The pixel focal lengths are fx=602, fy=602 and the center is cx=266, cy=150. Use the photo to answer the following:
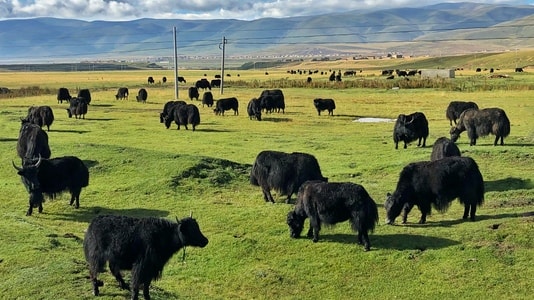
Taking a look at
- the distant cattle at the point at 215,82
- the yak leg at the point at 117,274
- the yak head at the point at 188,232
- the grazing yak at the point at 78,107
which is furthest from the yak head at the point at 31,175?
the distant cattle at the point at 215,82

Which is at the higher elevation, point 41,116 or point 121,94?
point 121,94

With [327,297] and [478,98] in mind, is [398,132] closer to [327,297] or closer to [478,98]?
[327,297]

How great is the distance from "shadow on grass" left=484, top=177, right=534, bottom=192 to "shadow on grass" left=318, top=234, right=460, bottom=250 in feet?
16.3

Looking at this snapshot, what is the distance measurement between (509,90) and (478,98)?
6317 millimetres

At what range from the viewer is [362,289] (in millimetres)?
9750

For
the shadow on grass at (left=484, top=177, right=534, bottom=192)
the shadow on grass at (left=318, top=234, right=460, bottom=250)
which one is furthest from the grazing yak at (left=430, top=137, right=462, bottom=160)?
the shadow on grass at (left=318, top=234, right=460, bottom=250)

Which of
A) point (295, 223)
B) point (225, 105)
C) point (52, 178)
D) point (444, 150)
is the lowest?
point (295, 223)

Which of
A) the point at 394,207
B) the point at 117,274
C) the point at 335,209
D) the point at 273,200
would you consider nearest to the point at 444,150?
the point at 394,207

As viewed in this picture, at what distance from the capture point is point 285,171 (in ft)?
48.5

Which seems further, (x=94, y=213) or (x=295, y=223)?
(x=94, y=213)

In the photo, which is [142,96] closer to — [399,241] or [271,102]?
[271,102]

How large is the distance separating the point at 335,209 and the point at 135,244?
4.06 metres

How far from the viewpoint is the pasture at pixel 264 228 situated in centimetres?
970

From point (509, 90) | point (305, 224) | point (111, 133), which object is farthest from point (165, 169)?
point (509, 90)
